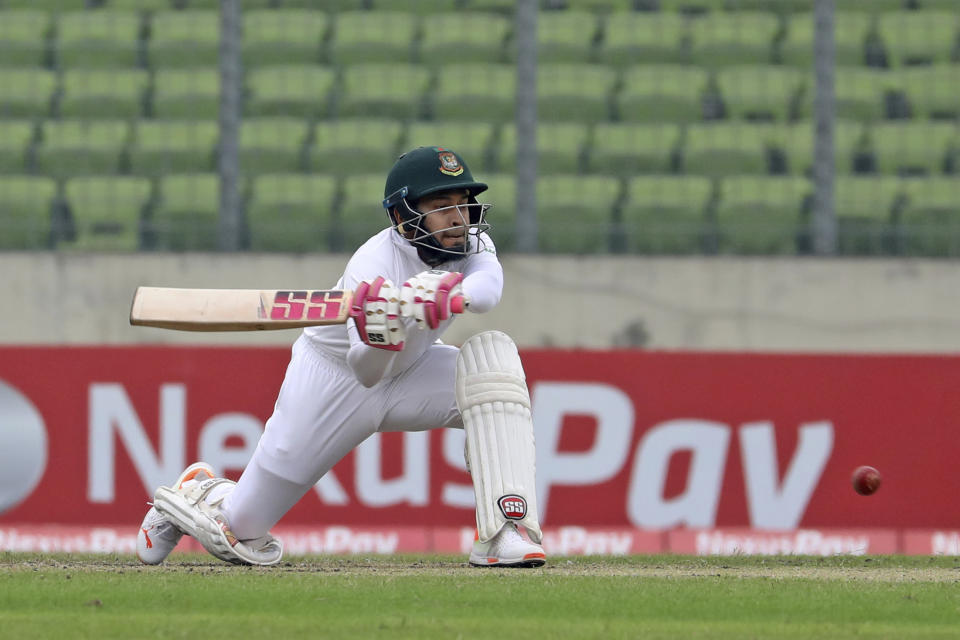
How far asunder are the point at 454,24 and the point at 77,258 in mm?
2968

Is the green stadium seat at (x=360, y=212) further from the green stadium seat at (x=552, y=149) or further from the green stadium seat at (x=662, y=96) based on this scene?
the green stadium seat at (x=662, y=96)

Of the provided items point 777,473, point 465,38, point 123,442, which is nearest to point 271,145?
point 465,38

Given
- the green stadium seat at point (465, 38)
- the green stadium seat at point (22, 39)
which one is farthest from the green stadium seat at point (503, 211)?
the green stadium seat at point (22, 39)

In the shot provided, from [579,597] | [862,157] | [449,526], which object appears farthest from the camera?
[862,157]

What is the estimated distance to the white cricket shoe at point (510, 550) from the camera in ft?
16.8

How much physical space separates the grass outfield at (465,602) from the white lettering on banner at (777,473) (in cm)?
288

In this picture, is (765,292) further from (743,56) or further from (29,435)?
(29,435)

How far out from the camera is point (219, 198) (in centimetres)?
999

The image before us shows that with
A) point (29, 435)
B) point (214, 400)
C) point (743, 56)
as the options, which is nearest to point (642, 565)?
point (214, 400)

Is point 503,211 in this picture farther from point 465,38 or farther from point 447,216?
point 447,216

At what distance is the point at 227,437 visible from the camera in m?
8.55

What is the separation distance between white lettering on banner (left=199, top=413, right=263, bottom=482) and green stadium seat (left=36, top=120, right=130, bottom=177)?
102 inches

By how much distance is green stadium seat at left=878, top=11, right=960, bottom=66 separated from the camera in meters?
10.8

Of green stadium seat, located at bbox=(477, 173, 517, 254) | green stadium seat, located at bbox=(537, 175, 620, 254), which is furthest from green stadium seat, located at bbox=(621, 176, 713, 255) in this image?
green stadium seat, located at bbox=(477, 173, 517, 254)
